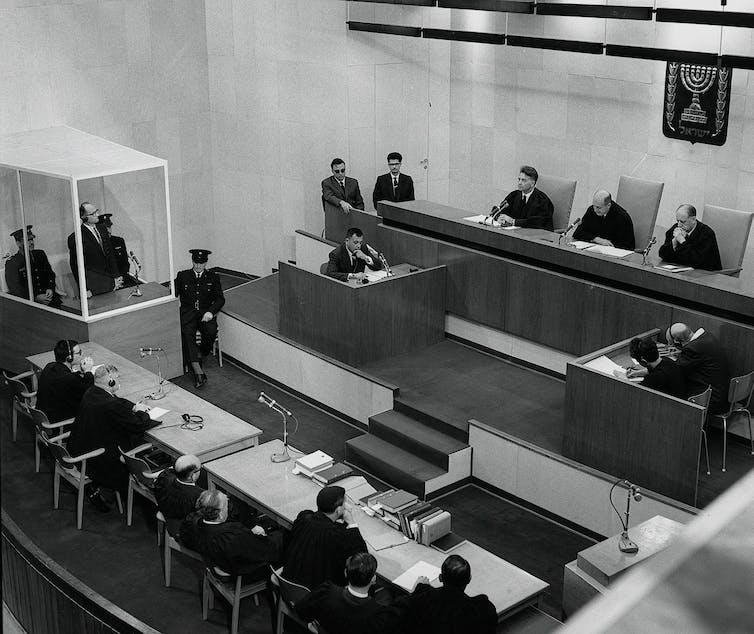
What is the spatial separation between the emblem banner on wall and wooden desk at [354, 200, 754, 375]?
1410mm

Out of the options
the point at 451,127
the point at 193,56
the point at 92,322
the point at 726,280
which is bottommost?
the point at 92,322

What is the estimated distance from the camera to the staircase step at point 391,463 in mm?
7285

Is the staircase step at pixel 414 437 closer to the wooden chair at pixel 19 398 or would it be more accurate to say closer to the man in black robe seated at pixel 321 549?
the man in black robe seated at pixel 321 549

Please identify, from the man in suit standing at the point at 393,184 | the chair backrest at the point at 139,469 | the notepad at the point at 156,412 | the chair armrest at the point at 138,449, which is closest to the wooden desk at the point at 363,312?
the man in suit standing at the point at 393,184

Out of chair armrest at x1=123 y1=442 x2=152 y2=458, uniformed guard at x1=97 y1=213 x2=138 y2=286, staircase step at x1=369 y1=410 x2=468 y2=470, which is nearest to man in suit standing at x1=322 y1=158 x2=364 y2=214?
uniformed guard at x1=97 y1=213 x2=138 y2=286

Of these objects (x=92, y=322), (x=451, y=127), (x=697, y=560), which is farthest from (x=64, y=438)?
(x=697, y=560)

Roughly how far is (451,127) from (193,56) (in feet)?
10.2

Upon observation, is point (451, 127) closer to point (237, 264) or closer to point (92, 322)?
point (237, 264)

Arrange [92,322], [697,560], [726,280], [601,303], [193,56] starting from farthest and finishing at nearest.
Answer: [193,56]
[92,322]
[601,303]
[726,280]
[697,560]

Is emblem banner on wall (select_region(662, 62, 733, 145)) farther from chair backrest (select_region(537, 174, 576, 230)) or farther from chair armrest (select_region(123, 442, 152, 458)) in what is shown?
chair armrest (select_region(123, 442, 152, 458))

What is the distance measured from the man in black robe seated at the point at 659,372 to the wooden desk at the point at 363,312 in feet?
8.98

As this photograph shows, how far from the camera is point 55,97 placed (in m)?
10.2

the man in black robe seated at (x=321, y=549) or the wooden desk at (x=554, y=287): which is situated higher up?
the wooden desk at (x=554, y=287)

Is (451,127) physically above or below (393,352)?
above
